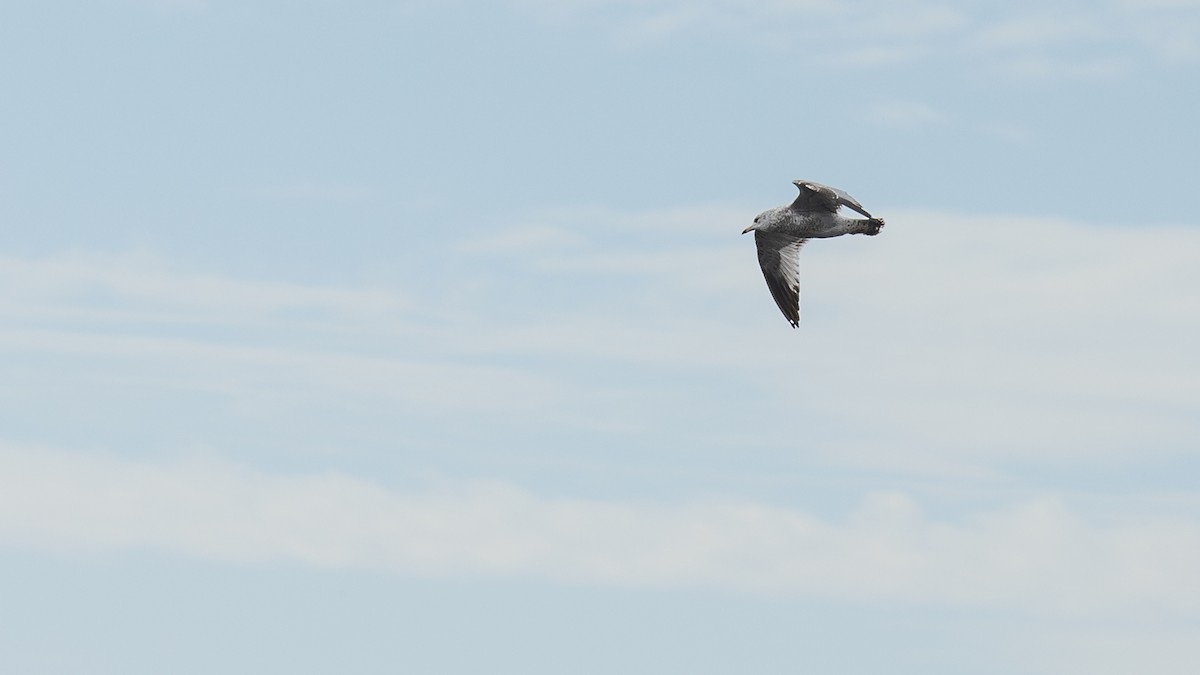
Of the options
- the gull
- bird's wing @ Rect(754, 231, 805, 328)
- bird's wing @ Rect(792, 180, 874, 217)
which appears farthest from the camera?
bird's wing @ Rect(754, 231, 805, 328)

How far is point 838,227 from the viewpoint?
52594 mm

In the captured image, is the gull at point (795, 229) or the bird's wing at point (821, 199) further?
the gull at point (795, 229)

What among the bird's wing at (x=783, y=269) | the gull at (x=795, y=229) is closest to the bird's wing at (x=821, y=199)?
the gull at (x=795, y=229)

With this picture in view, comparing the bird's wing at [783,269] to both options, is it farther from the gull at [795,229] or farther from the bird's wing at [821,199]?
the bird's wing at [821,199]

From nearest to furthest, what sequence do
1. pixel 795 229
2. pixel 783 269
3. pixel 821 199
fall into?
pixel 821 199
pixel 795 229
pixel 783 269

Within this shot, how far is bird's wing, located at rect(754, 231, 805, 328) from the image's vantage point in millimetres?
56906

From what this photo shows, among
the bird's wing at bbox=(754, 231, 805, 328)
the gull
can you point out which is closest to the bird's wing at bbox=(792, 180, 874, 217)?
the gull

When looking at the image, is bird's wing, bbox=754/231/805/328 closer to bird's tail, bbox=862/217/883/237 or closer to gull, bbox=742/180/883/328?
→ gull, bbox=742/180/883/328

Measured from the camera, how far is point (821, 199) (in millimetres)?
51562

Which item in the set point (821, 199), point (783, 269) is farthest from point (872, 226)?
point (783, 269)

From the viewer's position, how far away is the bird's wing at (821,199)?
47438 mm

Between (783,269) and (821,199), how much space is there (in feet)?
20.1

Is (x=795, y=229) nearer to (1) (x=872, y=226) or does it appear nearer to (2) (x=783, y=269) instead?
(1) (x=872, y=226)

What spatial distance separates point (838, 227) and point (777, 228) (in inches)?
95.0
